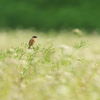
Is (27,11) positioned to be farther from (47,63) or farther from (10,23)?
(47,63)

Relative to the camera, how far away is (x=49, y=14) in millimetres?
19594

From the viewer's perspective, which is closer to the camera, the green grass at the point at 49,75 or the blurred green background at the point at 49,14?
the green grass at the point at 49,75

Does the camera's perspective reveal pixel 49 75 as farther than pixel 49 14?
No

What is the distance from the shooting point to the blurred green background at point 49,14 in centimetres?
1861

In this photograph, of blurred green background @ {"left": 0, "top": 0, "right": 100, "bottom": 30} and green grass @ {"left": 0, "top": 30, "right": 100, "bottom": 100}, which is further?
blurred green background @ {"left": 0, "top": 0, "right": 100, "bottom": 30}

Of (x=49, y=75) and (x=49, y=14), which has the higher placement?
(x=49, y=14)

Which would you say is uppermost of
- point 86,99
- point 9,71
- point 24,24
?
point 24,24

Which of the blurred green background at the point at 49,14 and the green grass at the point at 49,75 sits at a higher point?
the blurred green background at the point at 49,14

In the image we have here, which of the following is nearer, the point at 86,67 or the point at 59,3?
the point at 86,67

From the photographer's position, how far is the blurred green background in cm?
1861

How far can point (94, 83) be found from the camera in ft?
16.0

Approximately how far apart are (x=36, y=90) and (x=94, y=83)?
0.58 m

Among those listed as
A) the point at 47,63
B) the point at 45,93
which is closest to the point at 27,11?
the point at 47,63

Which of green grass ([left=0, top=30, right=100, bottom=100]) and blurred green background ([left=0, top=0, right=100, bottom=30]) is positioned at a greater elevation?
blurred green background ([left=0, top=0, right=100, bottom=30])
